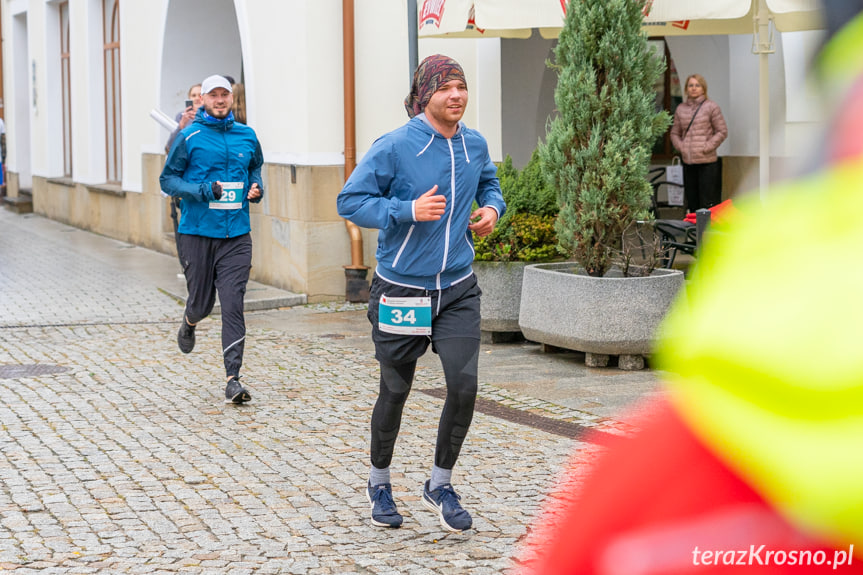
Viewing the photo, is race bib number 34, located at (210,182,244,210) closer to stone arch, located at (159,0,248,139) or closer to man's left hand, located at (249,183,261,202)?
man's left hand, located at (249,183,261,202)

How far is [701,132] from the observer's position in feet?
42.1

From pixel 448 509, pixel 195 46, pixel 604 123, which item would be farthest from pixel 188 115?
pixel 448 509

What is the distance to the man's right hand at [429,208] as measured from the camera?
4664mm

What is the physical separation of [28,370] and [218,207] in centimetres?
216

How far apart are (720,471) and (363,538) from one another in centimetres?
397

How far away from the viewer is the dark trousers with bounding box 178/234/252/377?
295 inches

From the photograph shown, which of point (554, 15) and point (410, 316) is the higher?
point (554, 15)

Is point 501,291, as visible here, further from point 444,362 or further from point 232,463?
point 444,362

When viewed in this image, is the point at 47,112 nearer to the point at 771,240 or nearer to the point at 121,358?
the point at 121,358

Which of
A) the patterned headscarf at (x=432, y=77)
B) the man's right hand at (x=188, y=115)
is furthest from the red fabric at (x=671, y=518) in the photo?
the man's right hand at (x=188, y=115)

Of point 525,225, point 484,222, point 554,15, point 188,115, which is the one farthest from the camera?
point 188,115

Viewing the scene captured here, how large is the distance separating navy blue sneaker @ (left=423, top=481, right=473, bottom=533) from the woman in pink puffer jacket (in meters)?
8.61

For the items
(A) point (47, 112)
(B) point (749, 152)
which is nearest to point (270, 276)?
(B) point (749, 152)

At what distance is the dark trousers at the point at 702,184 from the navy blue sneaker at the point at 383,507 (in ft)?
28.9
